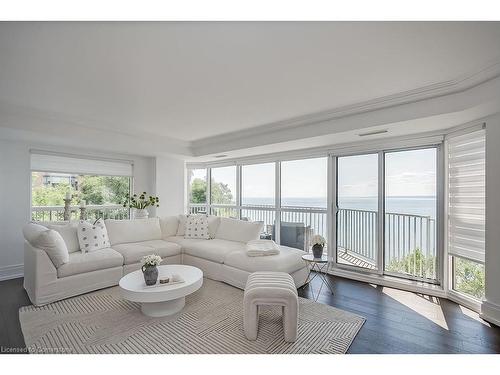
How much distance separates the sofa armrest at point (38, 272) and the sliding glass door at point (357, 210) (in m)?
4.24

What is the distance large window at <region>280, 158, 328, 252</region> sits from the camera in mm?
4660

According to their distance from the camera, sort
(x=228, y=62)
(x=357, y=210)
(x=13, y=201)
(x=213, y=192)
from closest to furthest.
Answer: (x=228, y=62) < (x=13, y=201) < (x=357, y=210) < (x=213, y=192)

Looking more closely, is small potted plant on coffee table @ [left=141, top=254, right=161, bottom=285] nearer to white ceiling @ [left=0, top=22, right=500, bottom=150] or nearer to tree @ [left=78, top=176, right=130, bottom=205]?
white ceiling @ [left=0, top=22, right=500, bottom=150]

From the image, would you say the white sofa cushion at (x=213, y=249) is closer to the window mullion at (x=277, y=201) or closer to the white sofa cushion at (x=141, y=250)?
the white sofa cushion at (x=141, y=250)

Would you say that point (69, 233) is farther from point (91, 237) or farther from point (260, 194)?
point (260, 194)

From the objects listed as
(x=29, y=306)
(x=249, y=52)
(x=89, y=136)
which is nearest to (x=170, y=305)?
(x=29, y=306)

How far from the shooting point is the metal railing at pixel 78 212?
433 centimetres

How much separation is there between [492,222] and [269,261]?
2500 millimetres

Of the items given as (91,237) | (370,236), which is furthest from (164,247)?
(370,236)

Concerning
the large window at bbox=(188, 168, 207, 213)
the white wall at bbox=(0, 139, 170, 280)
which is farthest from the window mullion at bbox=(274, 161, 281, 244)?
the white wall at bbox=(0, 139, 170, 280)

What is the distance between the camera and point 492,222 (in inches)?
105

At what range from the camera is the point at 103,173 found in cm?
504

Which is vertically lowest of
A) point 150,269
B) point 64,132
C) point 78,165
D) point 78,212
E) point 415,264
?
point 415,264

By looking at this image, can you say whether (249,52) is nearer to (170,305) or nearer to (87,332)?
(170,305)
